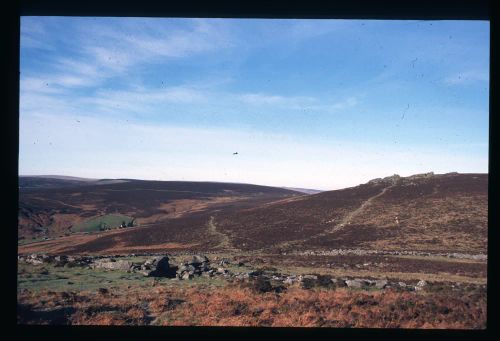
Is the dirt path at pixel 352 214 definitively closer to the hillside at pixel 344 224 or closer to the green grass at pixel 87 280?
the hillside at pixel 344 224

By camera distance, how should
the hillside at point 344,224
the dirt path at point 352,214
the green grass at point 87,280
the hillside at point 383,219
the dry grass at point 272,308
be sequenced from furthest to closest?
the dirt path at point 352,214
the hillside at point 344,224
the hillside at point 383,219
the green grass at point 87,280
the dry grass at point 272,308

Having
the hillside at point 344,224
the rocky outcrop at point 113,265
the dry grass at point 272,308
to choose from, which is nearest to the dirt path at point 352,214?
the hillside at point 344,224

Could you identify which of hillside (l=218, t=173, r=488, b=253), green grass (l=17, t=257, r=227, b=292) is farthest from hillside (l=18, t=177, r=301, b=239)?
green grass (l=17, t=257, r=227, b=292)

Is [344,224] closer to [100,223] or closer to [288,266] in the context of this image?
[288,266]

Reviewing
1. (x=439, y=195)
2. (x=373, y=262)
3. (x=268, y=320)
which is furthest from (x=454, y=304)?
(x=439, y=195)

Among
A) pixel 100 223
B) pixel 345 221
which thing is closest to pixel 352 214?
pixel 345 221

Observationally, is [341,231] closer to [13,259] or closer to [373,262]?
[373,262]

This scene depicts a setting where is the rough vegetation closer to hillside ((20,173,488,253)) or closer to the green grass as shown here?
the green grass
